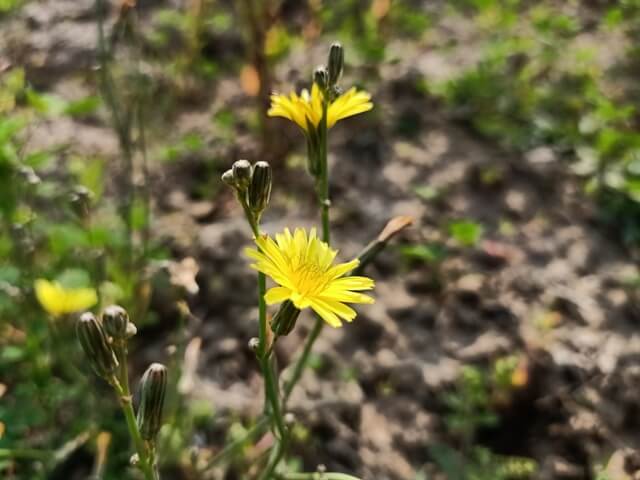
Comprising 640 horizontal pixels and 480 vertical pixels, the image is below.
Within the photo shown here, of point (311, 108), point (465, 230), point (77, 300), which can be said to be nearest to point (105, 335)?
point (311, 108)

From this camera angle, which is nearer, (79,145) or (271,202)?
(271,202)

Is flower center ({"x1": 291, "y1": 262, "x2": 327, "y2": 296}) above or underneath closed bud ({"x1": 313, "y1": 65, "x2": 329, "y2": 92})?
underneath

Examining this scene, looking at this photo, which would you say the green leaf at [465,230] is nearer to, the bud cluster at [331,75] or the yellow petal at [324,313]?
the bud cluster at [331,75]

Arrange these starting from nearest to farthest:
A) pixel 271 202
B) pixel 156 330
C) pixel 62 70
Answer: pixel 156 330 → pixel 271 202 → pixel 62 70

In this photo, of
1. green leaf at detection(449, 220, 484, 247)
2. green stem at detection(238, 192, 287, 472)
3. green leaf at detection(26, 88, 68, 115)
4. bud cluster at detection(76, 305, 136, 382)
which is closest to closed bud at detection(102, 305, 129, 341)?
bud cluster at detection(76, 305, 136, 382)

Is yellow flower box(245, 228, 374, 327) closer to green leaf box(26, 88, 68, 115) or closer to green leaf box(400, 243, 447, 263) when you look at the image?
green leaf box(400, 243, 447, 263)

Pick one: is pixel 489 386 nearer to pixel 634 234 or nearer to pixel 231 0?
pixel 634 234

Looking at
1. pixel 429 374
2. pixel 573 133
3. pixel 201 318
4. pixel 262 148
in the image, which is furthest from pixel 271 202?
pixel 573 133
